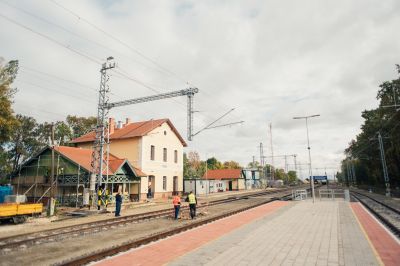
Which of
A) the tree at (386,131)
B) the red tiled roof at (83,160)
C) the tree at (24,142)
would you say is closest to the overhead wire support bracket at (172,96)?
the red tiled roof at (83,160)

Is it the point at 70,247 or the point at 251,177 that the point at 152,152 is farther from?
the point at 251,177

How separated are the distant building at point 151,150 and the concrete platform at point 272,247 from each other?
21.9 metres

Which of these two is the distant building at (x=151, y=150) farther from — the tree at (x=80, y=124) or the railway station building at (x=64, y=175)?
the tree at (x=80, y=124)

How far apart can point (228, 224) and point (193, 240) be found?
4.23 m

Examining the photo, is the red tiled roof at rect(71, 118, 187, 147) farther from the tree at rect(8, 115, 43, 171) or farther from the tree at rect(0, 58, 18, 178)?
the tree at rect(8, 115, 43, 171)

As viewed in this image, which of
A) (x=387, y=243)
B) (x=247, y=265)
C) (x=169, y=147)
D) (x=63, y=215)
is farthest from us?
(x=169, y=147)

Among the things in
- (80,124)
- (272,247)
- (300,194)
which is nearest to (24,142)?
(80,124)

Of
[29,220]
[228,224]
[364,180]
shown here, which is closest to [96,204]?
[29,220]

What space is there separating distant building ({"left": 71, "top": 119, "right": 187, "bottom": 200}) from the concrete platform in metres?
21.9

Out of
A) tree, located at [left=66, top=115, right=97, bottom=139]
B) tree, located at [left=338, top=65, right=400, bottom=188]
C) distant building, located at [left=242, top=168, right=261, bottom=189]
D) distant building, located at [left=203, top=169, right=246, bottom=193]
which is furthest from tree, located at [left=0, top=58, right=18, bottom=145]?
distant building, located at [left=242, top=168, right=261, bottom=189]

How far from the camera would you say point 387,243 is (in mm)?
10562

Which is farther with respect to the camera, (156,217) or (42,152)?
(42,152)

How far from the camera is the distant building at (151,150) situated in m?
35.7

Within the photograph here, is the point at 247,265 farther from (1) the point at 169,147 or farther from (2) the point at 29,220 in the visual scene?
(1) the point at 169,147
